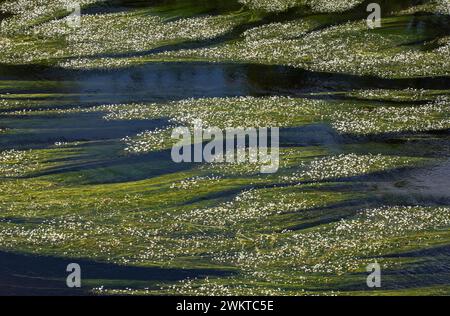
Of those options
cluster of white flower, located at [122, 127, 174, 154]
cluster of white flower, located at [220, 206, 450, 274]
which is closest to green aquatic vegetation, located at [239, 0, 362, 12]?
cluster of white flower, located at [122, 127, 174, 154]

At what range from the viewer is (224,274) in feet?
64.8

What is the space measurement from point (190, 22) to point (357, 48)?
8997 mm

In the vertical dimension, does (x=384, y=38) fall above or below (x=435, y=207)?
above

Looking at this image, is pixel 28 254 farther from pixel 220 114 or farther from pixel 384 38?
A: pixel 384 38

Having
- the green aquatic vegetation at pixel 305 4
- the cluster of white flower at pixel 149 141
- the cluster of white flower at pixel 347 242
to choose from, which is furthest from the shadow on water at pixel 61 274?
the green aquatic vegetation at pixel 305 4

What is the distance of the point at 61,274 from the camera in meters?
20.2

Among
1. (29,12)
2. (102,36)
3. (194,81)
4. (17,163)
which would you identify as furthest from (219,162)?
(29,12)

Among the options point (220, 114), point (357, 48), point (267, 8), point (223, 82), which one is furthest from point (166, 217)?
point (267, 8)

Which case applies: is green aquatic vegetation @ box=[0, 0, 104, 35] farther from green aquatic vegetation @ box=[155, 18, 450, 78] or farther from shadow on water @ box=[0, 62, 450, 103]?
green aquatic vegetation @ box=[155, 18, 450, 78]

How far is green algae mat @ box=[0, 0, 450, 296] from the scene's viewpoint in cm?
2022

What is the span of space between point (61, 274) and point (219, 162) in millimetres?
7456

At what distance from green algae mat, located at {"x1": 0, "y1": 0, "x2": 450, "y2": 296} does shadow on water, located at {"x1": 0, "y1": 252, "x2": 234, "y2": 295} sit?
2.1 inches

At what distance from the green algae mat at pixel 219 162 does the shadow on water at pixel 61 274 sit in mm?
53
